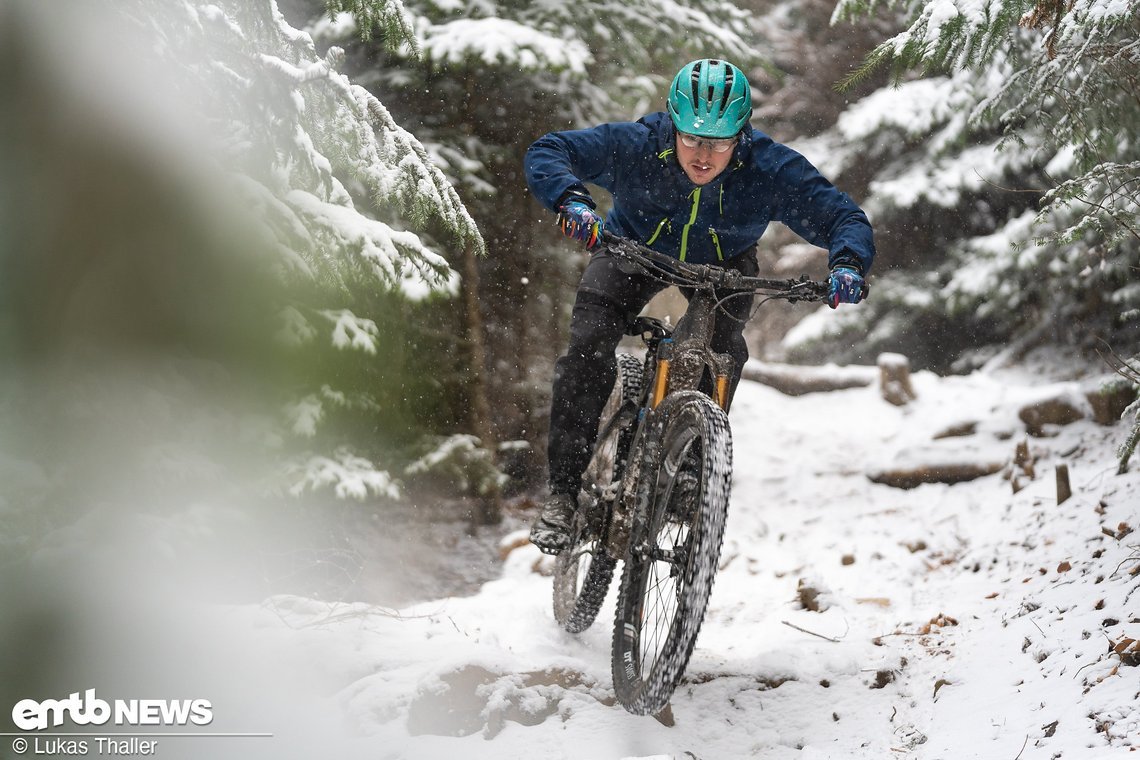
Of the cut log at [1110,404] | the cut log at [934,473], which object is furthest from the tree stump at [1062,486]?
the cut log at [934,473]

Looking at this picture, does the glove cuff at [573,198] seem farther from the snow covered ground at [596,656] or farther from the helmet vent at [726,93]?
the snow covered ground at [596,656]

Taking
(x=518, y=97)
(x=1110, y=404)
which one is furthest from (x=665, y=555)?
(x=518, y=97)

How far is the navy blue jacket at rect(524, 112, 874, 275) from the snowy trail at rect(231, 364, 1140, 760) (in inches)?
76.6

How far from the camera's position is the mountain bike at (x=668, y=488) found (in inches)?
123

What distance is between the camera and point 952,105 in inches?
395

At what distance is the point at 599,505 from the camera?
416 centimetres

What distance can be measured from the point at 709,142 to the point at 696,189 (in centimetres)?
24

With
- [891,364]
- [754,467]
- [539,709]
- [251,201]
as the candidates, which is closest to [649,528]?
Answer: [539,709]

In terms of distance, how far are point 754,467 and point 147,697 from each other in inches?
271

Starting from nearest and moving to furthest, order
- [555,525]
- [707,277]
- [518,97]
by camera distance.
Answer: [707,277]
[555,525]
[518,97]

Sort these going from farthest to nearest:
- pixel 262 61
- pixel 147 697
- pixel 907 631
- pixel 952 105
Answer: pixel 952 105
pixel 907 631
pixel 262 61
pixel 147 697

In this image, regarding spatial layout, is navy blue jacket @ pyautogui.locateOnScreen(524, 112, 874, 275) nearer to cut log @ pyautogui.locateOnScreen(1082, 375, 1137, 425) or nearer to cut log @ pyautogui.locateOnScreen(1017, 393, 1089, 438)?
cut log @ pyautogui.locateOnScreen(1082, 375, 1137, 425)

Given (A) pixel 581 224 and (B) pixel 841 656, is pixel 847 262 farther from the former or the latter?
(B) pixel 841 656

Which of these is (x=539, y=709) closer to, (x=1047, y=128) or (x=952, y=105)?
(x=1047, y=128)
